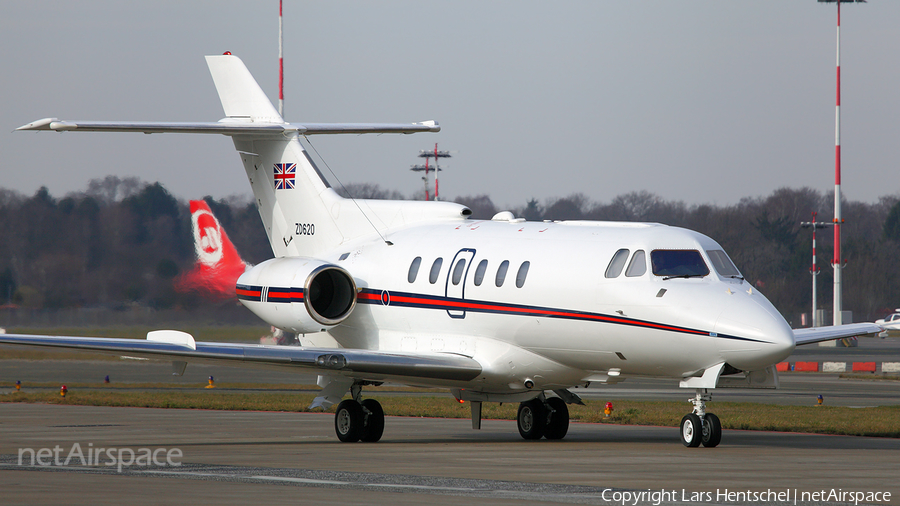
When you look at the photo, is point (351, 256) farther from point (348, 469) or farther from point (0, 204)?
point (0, 204)

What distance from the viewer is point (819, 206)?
270 ft

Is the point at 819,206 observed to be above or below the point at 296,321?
above

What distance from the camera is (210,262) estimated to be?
114 feet

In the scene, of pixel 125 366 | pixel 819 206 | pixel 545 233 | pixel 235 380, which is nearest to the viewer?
pixel 545 233

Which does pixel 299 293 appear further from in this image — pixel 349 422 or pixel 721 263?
pixel 721 263

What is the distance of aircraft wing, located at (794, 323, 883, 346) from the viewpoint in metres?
18.2

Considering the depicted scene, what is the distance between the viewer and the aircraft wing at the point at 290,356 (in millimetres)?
Result: 15820

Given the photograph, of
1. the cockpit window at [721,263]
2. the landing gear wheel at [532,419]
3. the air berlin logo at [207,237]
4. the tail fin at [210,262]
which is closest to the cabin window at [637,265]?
the cockpit window at [721,263]

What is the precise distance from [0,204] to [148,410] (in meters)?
13.6

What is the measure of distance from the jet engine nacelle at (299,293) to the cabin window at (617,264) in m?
5.04

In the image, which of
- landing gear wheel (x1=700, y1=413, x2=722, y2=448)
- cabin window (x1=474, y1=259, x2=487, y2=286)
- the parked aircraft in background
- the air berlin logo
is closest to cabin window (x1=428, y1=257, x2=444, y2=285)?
the parked aircraft in background

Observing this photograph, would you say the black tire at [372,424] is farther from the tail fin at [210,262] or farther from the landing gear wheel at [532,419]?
the tail fin at [210,262]

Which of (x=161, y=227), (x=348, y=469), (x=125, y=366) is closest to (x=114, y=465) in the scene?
(x=348, y=469)

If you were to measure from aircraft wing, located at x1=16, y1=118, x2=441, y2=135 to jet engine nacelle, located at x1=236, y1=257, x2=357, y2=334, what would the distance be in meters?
2.55
